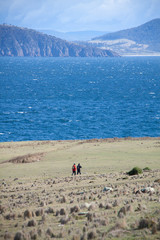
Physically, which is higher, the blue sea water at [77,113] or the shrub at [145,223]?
the blue sea water at [77,113]

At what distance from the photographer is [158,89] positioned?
121688 millimetres

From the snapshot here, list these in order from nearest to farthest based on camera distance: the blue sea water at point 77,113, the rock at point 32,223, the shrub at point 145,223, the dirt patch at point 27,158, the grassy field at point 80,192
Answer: the shrub at point 145,223 < the grassy field at point 80,192 < the rock at point 32,223 < the dirt patch at point 27,158 < the blue sea water at point 77,113

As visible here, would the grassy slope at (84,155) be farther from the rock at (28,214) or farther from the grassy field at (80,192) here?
the rock at (28,214)

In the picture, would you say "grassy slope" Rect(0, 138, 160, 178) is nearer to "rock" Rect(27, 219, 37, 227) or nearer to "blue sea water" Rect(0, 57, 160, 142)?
"blue sea water" Rect(0, 57, 160, 142)

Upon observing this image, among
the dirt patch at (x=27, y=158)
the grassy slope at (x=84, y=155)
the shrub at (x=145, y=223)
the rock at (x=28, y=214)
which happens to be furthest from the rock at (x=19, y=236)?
the dirt patch at (x=27, y=158)

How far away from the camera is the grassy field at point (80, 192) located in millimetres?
13747

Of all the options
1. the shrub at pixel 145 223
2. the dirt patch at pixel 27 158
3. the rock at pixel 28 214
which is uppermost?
the dirt patch at pixel 27 158

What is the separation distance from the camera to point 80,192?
880 inches

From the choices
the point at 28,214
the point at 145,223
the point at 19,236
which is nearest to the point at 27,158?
the point at 28,214

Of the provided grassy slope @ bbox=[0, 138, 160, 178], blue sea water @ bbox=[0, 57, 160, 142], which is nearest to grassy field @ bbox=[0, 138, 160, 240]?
grassy slope @ bbox=[0, 138, 160, 178]

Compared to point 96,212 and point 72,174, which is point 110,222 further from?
point 72,174

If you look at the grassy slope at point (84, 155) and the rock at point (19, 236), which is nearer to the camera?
the rock at point (19, 236)

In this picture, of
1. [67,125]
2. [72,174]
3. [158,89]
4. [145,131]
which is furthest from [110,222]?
[158,89]

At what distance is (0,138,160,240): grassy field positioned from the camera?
45.1ft
